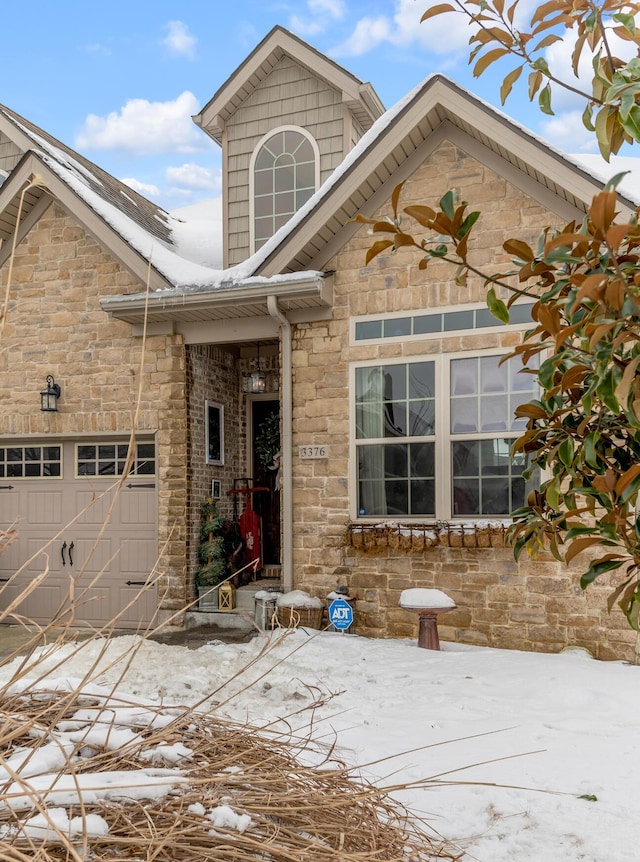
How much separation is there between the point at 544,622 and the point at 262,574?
4056 mm

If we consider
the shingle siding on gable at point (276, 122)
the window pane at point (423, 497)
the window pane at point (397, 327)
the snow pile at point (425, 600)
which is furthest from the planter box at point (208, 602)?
the shingle siding on gable at point (276, 122)

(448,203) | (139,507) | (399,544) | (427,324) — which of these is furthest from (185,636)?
(448,203)

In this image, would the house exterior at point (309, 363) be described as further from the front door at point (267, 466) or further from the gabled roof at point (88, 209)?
the front door at point (267, 466)

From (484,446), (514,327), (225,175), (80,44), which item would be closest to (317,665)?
(484,446)

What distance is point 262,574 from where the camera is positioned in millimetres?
10141

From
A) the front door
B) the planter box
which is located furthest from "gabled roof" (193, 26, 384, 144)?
the planter box

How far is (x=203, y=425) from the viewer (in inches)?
374

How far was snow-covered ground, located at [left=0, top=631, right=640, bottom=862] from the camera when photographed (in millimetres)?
3311

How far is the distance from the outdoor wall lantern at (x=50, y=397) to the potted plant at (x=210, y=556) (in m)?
2.21

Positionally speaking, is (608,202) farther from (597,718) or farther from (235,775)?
(597,718)

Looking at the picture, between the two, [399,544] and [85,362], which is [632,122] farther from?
Answer: [85,362]

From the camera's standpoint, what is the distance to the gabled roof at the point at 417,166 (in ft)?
23.4

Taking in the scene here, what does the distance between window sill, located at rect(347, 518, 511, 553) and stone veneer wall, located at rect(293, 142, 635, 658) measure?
0.30 feet

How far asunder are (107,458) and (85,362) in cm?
121
